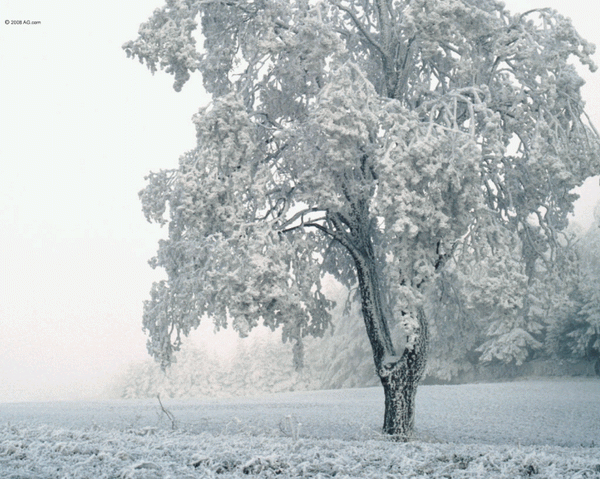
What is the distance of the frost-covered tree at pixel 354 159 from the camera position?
334 inches

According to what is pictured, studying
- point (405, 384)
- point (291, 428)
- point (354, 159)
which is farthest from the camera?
point (405, 384)

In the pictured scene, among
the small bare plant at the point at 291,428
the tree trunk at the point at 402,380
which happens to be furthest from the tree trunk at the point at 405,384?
the small bare plant at the point at 291,428

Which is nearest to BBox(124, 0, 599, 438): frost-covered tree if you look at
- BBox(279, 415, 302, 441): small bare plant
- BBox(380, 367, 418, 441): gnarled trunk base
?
BBox(380, 367, 418, 441): gnarled trunk base

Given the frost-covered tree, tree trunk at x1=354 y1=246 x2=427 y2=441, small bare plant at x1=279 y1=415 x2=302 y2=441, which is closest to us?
small bare plant at x1=279 y1=415 x2=302 y2=441

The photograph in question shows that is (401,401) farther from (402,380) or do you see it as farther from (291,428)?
(291,428)

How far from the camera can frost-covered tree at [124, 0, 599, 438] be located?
27.8 ft

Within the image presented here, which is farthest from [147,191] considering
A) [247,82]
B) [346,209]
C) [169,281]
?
[346,209]

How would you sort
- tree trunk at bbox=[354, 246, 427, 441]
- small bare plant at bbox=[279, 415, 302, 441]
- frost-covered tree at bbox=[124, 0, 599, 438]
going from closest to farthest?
small bare plant at bbox=[279, 415, 302, 441] < frost-covered tree at bbox=[124, 0, 599, 438] < tree trunk at bbox=[354, 246, 427, 441]

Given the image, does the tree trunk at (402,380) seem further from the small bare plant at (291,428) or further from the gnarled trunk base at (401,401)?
the small bare plant at (291,428)

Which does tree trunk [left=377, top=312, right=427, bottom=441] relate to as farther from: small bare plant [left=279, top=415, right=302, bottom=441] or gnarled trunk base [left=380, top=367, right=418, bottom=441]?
small bare plant [left=279, top=415, right=302, bottom=441]

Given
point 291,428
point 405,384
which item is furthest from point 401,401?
point 291,428

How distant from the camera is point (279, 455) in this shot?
4.64m

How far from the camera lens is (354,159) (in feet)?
29.9

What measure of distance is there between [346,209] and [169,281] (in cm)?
339
